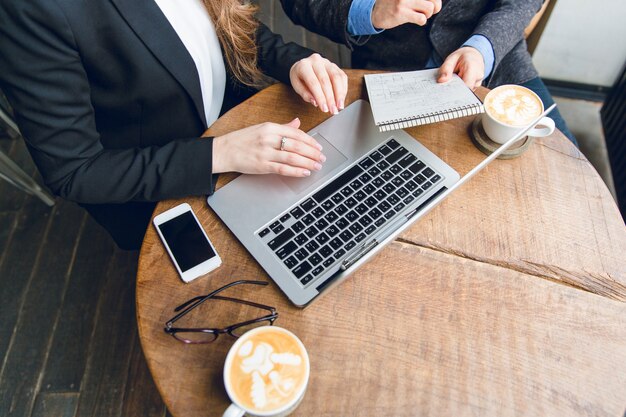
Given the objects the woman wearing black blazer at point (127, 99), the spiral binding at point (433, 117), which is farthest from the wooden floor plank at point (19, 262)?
the spiral binding at point (433, 117)

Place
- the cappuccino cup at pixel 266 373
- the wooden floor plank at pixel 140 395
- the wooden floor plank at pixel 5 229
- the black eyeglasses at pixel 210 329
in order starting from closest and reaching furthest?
the cappuccino cup at pixel 266 373, the black eyeglasses at pixel 210 329, the wooden floor plank at pixel 140 395, the wooden floor plank at pixel 5 229

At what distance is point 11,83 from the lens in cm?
70

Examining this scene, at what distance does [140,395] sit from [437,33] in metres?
1.39

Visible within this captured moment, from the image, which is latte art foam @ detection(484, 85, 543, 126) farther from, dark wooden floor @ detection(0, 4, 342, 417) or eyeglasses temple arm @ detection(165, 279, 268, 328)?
dark wooden floor @ detection(0, 4, 342, 417)

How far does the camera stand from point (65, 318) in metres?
1.48

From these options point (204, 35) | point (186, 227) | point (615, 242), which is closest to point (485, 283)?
point (615, 242)

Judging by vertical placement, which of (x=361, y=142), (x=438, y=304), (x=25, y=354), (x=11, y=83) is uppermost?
(x=11, y=83)

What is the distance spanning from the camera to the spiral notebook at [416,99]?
833 mm

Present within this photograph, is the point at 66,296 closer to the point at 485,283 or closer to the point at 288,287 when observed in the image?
the point at 288,287

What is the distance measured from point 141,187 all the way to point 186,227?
0.13m

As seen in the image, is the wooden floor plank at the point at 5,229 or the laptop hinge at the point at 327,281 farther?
the wooden floor plank at the point at 5,229

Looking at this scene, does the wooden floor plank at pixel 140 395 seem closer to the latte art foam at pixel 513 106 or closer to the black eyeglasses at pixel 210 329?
the black eyeglasses at pixel 210 329

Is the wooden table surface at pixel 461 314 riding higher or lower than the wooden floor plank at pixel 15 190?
higher

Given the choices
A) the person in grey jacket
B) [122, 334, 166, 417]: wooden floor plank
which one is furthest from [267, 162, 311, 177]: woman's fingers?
[122, 334, 166, 417]: wooden floor plank
